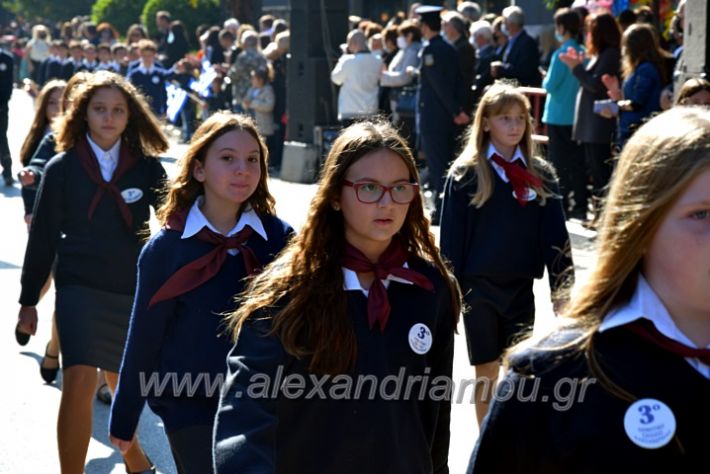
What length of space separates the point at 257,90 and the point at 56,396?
1113 centimetres

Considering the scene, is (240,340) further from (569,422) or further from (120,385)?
(569,422)

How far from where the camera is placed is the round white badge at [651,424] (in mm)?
2244

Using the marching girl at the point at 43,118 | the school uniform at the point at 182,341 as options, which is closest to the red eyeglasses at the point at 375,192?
the school uniform at the point at 182,341

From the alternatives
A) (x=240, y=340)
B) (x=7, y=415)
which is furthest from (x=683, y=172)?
(x=7, y=415)

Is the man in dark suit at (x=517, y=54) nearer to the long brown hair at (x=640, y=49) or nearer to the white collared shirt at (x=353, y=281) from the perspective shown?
the long brown hair at (x=640, y=49)

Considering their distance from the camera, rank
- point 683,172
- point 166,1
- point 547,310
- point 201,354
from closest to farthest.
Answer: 1. point 683,172
2. point 201,354
3. point 547,310
4. point 166,1

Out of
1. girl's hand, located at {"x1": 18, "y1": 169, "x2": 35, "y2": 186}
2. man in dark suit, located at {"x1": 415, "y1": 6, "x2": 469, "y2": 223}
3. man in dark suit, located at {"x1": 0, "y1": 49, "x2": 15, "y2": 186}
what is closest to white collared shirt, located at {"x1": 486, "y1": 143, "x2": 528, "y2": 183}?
girl's hand, located at {"x1": 18, "y1": 169, "x2": 35, "y2": 186}

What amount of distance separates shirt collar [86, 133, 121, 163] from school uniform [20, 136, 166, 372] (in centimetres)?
2

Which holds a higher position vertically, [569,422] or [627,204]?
[627,204]

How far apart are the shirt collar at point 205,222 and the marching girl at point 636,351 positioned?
7.94ft

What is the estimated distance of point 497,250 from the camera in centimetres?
626

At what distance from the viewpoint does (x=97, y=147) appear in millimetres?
6246

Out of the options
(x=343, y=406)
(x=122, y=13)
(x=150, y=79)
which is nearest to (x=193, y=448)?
(x=343, y=406)

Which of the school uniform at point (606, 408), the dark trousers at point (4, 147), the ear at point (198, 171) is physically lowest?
the dark trousers at point (4, 147)
